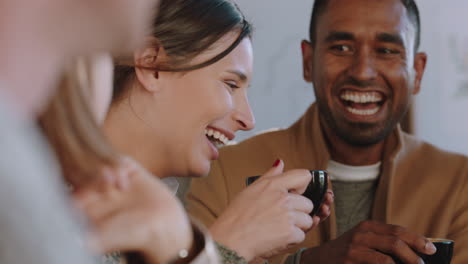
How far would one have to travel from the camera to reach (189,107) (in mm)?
1259

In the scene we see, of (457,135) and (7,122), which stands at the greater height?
(7,122)

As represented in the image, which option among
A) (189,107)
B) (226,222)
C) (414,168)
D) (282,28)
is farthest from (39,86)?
(282,28)

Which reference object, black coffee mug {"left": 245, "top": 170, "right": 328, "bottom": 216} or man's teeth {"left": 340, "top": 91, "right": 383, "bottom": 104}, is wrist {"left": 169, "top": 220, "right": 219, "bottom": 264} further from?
man's teeth {"left": 340, "top": 91, "right": 383, "bottom": 104}

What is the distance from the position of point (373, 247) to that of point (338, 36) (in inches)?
31.4

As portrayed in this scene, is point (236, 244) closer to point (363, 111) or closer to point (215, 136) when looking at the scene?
point (215, 136)

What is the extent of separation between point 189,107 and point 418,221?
2.66ft

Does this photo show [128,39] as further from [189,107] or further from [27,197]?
[189,107]

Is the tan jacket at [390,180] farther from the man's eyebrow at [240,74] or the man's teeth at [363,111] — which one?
the man's eyebrow at [240,74]

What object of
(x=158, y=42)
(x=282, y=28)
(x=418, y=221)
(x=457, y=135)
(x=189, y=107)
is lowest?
(x=457, y=135)

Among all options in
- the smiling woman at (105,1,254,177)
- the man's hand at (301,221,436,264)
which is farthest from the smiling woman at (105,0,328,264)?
the man's hand at (301,221,436,264)

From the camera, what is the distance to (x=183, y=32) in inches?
48.7

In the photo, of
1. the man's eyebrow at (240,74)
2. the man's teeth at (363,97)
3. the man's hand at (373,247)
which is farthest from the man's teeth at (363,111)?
the man's eyebrow at (240,74)

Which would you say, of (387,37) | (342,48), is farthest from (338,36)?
(387,37)

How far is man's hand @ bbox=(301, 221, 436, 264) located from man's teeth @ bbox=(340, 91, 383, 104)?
1.92ft
